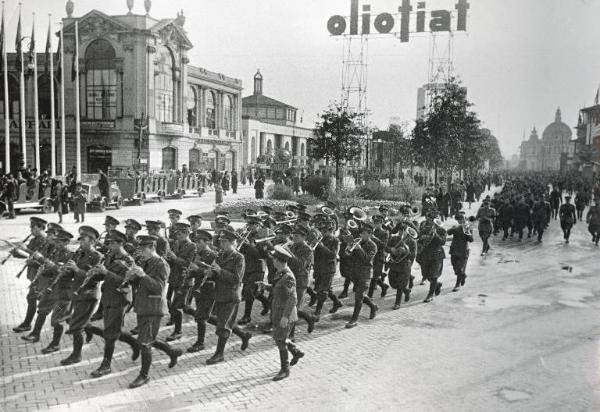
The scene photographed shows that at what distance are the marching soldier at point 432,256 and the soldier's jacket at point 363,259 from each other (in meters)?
2.60

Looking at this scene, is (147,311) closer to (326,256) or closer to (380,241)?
(326,256)

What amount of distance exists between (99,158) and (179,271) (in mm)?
41714

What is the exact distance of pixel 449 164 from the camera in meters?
43.2

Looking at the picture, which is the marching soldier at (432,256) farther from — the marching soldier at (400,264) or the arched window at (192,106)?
the arched window at (192,106)

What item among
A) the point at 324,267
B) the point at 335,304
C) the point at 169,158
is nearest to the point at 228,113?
the point at 169,158

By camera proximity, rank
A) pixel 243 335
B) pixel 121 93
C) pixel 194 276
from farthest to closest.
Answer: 1. pixel 121 93
2. pixel 194 276
3. pixel 243 335

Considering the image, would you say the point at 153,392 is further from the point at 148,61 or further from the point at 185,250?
the point at 148,61

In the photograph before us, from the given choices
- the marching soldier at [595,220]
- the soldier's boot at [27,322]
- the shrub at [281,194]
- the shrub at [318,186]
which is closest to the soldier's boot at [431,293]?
the soldier's boot at [27,322]

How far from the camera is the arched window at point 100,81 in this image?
46875 mm

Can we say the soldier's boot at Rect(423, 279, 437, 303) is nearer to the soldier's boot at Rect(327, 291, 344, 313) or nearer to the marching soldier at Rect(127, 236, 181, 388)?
the soldier's boot at Rect(327, 291, 344, 313)

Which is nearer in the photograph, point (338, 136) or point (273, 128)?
point (338, 136)

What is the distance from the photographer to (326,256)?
10742mm

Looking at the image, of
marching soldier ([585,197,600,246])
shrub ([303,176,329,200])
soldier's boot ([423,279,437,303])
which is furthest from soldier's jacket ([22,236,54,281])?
shrub ([303,176,329,200])

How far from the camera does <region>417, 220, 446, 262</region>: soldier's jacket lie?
12.5 meters
